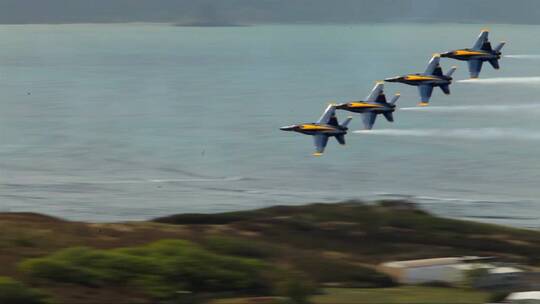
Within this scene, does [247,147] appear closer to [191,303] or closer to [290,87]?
[290,87]

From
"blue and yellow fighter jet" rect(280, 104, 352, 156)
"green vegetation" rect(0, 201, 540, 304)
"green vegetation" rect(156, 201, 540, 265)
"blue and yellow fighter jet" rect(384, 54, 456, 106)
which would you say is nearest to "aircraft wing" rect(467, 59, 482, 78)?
"blue and yellow fighter jet" rect(384, 54, 456, 106)

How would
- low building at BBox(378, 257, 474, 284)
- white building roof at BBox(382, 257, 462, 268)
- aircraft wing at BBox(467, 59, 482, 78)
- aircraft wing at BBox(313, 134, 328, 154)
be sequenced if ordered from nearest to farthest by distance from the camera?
1. low building at BBox(378, 257, 474, 284)
2. white building roof at BBox(382, 257, 462, 268)
3. aircraft wing at BBox(467, 59, 482, 78)
4. aircraft wing at BBox(313, 134, 328, 154)

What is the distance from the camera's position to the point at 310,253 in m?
70.4

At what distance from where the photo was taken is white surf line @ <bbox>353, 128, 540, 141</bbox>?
144 metres

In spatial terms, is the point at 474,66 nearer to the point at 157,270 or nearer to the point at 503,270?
the point at 503,270

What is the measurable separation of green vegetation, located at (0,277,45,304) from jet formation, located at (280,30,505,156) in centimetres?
2534

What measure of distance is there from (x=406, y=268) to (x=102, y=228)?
21.6 meters

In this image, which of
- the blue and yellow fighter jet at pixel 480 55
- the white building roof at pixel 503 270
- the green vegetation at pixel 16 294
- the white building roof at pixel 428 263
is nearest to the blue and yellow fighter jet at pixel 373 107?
the blue and yellow fighter jet at pixel 480 55

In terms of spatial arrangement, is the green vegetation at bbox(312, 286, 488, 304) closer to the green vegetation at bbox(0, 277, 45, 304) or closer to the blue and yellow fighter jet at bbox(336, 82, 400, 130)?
the green vegetation at bbox(0, 277, 45, 304)

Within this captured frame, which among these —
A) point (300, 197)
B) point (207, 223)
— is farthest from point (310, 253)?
point (300, 197)

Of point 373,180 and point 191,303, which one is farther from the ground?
point 373,180

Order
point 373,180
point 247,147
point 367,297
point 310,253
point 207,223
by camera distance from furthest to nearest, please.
Result: point 247,147
point 373,180
point 207,223
point 310,253
point 367,297

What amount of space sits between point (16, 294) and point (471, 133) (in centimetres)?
10996

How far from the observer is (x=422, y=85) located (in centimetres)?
6738
